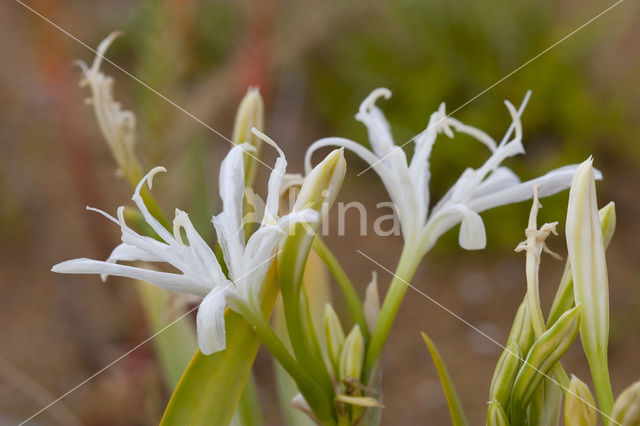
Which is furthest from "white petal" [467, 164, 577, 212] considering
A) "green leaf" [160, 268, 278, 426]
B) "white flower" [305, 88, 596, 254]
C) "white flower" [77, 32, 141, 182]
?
"white flower" [77, 32, 141, 182]

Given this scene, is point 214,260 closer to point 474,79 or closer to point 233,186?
point 233,186

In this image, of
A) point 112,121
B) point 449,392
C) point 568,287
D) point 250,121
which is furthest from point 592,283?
point 112,121

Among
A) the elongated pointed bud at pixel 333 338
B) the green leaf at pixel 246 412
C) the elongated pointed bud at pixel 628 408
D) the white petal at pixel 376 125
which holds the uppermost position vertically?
the white petal at pixel 376 125

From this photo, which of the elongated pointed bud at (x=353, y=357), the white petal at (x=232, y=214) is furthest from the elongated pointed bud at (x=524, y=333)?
the white petal at (x=232, y=214)

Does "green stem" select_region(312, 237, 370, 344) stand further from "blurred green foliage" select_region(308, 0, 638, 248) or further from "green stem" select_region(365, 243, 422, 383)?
"blurred green foliage" select_region(308, 0, 638, 248)

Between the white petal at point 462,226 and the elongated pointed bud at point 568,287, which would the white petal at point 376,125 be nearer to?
the white petal at point 462,226

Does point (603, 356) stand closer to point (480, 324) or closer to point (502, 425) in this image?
point (502, 425)
